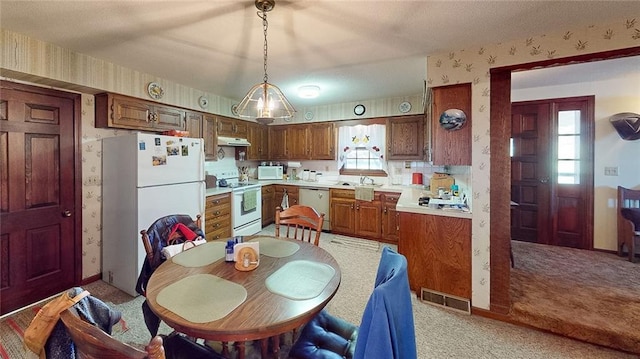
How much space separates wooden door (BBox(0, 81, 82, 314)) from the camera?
2.32 m

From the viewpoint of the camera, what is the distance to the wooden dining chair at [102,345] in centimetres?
63

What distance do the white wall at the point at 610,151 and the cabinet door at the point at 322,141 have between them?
141 inches

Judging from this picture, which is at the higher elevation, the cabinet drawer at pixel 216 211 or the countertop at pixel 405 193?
the countertop at pixel 405 193

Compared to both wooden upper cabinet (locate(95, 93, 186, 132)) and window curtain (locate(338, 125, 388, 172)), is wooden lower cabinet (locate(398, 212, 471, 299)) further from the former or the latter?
wooden upper cabinet (locate(95, 93, 186, 132))

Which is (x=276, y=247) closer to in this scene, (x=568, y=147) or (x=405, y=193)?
(x=405, y=193)

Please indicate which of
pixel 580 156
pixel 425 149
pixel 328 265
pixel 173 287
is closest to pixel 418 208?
pixel 328 265

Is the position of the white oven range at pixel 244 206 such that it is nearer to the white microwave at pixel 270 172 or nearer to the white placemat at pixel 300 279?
the white microwave at pixel 270 172

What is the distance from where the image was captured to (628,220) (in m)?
3.19

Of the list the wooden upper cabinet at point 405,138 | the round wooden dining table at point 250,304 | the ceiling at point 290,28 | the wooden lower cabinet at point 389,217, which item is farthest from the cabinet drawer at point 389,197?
the round wooden dining table at point 250,304

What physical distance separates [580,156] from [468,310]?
120 inches

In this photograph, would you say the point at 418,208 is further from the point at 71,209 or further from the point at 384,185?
the point at 71,209

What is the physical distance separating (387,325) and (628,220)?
4.26 meters

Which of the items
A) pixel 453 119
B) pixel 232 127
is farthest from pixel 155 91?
pixel 453 119

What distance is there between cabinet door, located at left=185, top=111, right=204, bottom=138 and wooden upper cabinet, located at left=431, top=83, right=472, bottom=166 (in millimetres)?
3213
